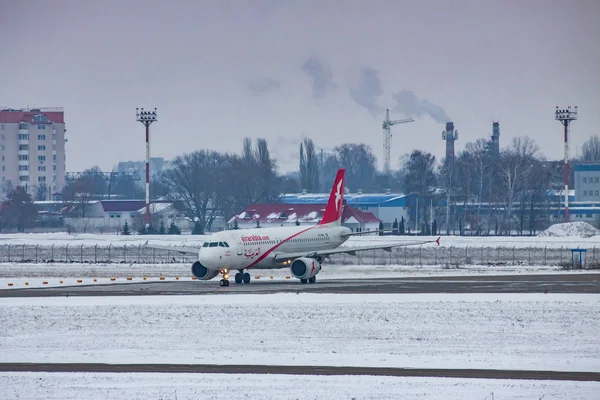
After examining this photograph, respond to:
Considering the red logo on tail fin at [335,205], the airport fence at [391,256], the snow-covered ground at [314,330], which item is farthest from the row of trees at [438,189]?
the snow-covered ground at [314,330]

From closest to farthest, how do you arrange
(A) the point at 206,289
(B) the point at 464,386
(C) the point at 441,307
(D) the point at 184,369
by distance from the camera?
(B) the point at 464,386
(D) the point at 184,369
(C) the point at 441,307
(A) the point at 206,289

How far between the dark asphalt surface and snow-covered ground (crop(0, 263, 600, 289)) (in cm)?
2711

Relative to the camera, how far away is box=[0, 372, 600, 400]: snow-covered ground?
24.4 metres

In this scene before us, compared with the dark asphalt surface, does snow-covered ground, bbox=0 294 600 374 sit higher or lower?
higher

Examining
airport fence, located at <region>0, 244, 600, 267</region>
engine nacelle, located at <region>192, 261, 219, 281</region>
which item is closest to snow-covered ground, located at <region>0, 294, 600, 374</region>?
engine nacelle, located at <region>192, 261, 219, 281</region>

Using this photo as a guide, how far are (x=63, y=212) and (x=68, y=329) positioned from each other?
136 m

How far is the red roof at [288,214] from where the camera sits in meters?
135

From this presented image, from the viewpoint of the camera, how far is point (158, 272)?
67.8 meters

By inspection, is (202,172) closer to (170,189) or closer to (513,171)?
(170,189)

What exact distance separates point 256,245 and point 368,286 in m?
7.65

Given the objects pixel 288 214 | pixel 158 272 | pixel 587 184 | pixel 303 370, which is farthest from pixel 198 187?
pixel 303 370

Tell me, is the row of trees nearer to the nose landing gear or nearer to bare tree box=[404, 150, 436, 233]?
bare tree box=[404, 150, 436, 233]

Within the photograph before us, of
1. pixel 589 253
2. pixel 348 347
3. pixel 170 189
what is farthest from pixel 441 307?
pixel 170 189

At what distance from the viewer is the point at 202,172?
6644 inches
